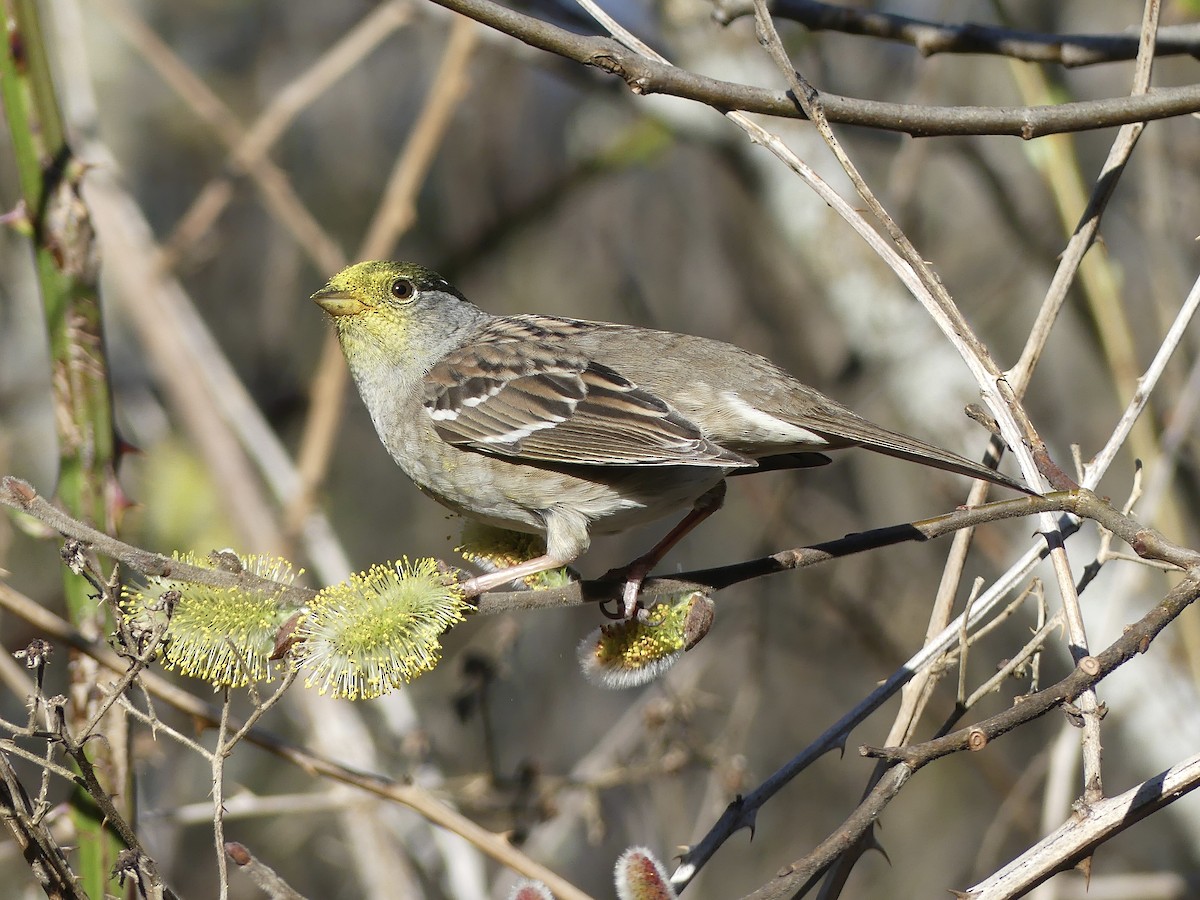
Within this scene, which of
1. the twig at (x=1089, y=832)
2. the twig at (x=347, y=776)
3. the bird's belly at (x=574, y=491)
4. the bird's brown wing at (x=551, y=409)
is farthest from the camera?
the bird's belly at (x=574, y=491)

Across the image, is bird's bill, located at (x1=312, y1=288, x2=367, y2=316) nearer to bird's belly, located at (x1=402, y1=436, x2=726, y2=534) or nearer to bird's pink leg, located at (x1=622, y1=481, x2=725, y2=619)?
bird's belly, located at (x1=402, y1=436, x2=726, y2=534)

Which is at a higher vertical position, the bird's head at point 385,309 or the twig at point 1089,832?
the bird's head at point 385,309

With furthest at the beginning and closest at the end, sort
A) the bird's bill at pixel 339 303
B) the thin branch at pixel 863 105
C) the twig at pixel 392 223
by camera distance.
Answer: the twig at pixel 392 223, the bird's bill at pixel 339 303, the thin branch at pixel 863 105

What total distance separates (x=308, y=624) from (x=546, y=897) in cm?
56

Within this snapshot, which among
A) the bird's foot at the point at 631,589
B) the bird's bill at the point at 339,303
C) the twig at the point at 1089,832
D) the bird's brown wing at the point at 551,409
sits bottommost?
the twig at the point at 1089,832

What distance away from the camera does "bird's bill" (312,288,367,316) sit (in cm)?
331

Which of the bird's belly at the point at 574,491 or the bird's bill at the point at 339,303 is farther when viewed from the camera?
the bird's bill at the point at 339,303

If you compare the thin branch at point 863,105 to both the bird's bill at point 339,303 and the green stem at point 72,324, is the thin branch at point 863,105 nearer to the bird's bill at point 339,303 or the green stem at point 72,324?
the green stem at point 72,324

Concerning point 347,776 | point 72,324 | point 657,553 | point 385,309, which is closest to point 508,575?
point 657,553

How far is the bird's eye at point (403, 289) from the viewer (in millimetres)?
3424

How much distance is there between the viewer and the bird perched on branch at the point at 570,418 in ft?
9.03

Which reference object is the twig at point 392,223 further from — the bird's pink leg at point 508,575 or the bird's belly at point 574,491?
the bird's pink leg at point 508,575

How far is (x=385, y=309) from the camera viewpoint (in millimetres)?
3402

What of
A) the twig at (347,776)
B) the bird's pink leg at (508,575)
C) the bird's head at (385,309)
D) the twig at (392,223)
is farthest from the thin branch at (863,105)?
the twig at (392,223)
